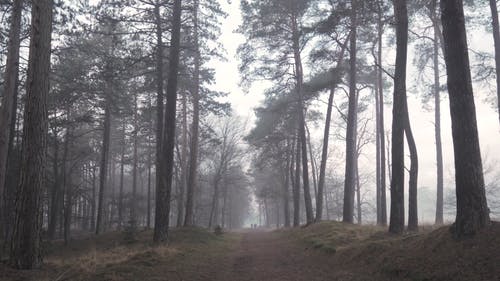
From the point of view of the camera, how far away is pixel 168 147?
12.2 m

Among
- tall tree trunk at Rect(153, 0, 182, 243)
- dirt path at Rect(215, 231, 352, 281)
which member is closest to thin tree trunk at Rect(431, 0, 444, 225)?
dirt path at Rect(215, 231, 352, 281)

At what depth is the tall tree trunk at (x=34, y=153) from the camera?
7.36 metres

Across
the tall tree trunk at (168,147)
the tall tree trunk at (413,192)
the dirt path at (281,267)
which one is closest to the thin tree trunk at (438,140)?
the tall tree trunk at (413,192)

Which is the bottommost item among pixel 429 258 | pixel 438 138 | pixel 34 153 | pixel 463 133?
pixel 429 258

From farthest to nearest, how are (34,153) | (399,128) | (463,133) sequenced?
(399,128) → (34,153) → (463,133)

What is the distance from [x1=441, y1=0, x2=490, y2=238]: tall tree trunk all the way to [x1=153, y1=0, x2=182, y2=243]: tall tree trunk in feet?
26.3

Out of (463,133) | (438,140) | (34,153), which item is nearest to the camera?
(463,133)

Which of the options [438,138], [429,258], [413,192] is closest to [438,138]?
[438,138]

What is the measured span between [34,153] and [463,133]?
7.76 meters

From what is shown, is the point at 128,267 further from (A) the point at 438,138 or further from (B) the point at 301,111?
(A) the point at 438,138

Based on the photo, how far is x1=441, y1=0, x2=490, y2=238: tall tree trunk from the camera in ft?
20.8

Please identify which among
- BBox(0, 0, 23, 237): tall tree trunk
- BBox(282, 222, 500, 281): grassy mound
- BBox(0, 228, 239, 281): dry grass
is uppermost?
BBox(0, 0, 23, 237): tall tree trunk

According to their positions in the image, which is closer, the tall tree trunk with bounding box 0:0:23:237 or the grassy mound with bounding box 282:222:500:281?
the grassy mound with bounding box 282:222:500:281

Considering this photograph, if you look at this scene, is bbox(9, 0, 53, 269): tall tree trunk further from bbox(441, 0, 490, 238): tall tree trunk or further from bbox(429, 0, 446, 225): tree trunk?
bbox(429, 0, 446, 225): tree trunk
